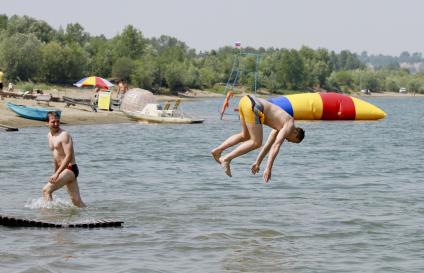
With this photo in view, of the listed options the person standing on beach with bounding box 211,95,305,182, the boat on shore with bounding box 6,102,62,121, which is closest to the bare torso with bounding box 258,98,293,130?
the person standing on beach with bounding box 211,95,305,182

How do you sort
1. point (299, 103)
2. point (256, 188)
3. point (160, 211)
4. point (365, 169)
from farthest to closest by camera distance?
point (365, 169) < point (256, 188) < point (160, 211) < point (299, 103)

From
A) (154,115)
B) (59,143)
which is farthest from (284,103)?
(154,115)

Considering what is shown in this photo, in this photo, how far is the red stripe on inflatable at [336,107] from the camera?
52.7 ft

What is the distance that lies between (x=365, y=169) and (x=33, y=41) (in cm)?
7813

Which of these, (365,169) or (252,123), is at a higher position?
(252,123)

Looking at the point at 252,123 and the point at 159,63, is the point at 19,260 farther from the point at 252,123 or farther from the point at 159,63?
the point at 159,63

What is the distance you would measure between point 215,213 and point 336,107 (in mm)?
5275

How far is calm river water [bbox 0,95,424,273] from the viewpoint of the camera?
598 inches

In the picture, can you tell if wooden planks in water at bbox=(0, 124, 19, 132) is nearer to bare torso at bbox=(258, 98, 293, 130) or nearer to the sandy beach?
the sandy beach

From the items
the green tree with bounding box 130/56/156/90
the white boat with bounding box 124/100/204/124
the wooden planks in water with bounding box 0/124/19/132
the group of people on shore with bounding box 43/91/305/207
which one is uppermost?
the group of people on shore with bounding box 43/91/305/207

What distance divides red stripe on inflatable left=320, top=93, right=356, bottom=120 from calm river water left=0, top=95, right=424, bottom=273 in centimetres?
235

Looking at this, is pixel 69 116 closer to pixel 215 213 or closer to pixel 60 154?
pixel 215 213

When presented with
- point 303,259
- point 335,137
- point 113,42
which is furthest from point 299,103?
point 113,42

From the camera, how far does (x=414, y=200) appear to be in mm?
23938
